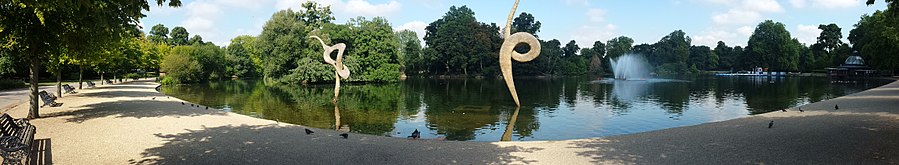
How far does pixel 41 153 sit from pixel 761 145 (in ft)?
43.1

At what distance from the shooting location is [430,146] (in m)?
9.80

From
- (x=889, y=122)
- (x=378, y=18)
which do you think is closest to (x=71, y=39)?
(x=889, y=122)

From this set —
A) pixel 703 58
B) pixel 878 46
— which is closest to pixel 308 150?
pixel 878 46

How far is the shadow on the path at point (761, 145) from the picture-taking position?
28.0 ft

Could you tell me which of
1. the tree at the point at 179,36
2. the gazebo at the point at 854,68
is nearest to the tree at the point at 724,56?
the gazebo at the point at 854,68

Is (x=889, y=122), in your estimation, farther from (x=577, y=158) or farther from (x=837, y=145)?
(x=577, y=158)

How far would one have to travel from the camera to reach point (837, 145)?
9.75 m

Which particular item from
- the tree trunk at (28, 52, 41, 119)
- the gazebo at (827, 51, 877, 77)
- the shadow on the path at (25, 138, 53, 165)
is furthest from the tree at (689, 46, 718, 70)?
the shadow on the path at (25, 138, 53, 165)

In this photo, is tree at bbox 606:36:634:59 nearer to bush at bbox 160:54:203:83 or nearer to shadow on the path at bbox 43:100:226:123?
bush at bbox 160:54:203:83

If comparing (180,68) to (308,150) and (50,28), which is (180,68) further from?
(308,150)

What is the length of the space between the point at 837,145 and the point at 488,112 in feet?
44.3

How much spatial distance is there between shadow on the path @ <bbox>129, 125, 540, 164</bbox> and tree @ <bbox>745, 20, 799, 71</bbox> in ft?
329

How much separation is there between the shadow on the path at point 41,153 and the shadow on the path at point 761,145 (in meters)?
8.70

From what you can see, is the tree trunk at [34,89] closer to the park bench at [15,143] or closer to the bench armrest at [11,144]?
the park bench at [15,143]
